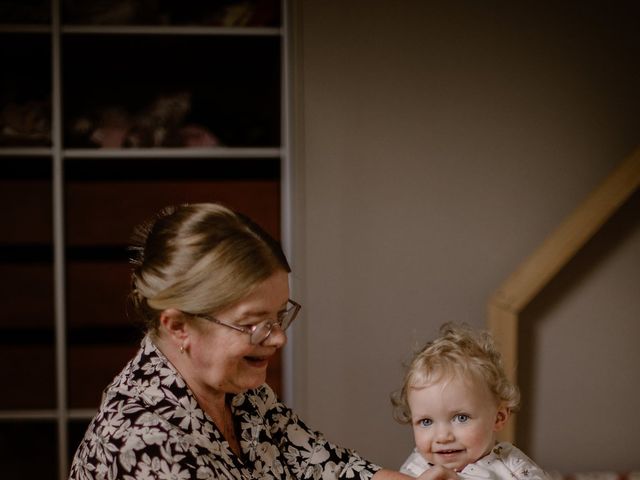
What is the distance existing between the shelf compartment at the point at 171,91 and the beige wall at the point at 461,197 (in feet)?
0.92

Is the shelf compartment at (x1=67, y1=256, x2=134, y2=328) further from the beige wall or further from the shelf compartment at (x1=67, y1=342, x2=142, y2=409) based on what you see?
the beige wall

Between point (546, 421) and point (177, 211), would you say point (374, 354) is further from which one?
point (177, 211)

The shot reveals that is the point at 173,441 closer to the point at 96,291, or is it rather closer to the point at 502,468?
the point at 502,468

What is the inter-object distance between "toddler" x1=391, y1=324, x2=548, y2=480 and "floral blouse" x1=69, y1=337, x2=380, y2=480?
0.51ft

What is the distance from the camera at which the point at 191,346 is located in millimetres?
1332

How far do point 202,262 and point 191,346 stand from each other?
0.54 ft

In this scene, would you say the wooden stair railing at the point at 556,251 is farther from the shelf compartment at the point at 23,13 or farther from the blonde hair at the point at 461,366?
the shelf compartment at the point at 23,13

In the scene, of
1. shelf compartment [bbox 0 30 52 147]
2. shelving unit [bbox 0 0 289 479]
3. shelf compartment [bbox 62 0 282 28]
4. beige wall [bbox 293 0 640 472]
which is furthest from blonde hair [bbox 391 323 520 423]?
shelf compartment [bbox 0 30 52 147]

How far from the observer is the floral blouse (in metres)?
1.19

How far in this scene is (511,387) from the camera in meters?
1.53

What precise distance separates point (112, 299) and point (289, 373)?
68cm

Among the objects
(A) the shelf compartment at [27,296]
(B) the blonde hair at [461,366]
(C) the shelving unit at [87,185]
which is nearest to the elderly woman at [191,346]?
(B) the blonde hair at [461,366]

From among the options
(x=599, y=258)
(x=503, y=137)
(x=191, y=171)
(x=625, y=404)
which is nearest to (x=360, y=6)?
(x=503, y=137)

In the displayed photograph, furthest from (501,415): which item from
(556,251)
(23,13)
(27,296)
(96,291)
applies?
(23,13)
